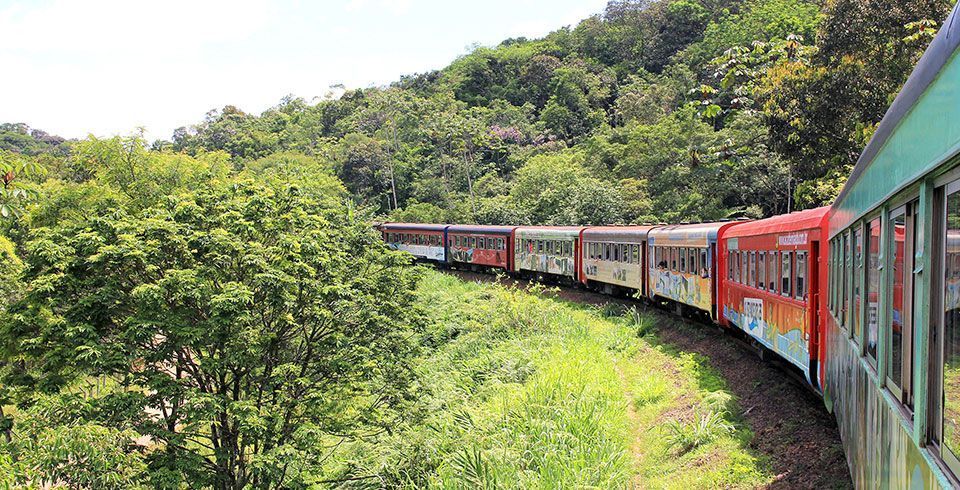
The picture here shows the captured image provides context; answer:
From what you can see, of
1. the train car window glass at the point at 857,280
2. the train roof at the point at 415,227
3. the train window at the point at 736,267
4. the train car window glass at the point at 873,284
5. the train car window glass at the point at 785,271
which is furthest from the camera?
the train roof at the point at 415,227

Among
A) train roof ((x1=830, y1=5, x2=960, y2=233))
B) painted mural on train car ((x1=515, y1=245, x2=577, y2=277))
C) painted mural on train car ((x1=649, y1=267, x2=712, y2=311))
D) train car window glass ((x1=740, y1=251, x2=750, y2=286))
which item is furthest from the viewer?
painted mural on train car ((x1=515, y1=245, x2=577, y2=277))

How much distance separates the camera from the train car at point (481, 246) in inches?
1281

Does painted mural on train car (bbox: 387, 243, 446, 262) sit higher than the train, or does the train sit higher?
the train

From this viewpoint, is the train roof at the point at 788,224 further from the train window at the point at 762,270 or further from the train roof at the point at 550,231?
the train roof at the point at 550,231

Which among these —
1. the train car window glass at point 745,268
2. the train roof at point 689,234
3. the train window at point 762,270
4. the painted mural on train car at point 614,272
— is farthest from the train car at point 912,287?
the painted mural on train car at point 614,272

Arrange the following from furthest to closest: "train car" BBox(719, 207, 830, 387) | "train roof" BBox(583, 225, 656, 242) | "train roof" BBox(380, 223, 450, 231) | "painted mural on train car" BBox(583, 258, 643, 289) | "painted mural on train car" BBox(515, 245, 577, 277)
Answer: "train roof" BBox(380, 223, 450, 231) → "painted mural on train car" BBox(515, 245, 577, 277) → "painted mural on train car" BBox(583, 258, 643, 289) → "train roof" BBox(583, 225, 656, 242) → "train car" BBox(719, 207, 830, 387)

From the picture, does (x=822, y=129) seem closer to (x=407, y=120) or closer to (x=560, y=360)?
(x=560, y=360)

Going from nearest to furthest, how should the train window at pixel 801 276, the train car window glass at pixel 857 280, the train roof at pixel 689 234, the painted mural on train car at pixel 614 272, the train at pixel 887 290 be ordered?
1. the train at pixel 887 290
2. the train car window glass at pixel 857 280
3. the train window at pixel 801 276
4. the train roof at pixel 689 234
5. the painted mural on train car at pixel 614 272

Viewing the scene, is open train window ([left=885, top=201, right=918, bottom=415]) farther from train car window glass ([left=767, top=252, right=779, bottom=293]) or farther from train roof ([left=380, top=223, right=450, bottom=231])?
train roof ([left=380, top=223, right=450, bottom=231])

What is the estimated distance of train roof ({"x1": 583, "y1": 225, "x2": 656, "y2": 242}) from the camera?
68.9ft

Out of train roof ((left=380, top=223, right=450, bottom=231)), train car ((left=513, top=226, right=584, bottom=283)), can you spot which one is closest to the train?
train car ((left=513, top=226, right=584, bottom=283))

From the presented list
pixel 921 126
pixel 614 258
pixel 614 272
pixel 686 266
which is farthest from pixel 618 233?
pixel 921 126

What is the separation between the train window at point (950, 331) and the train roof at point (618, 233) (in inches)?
716

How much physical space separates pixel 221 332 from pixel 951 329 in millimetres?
13482
